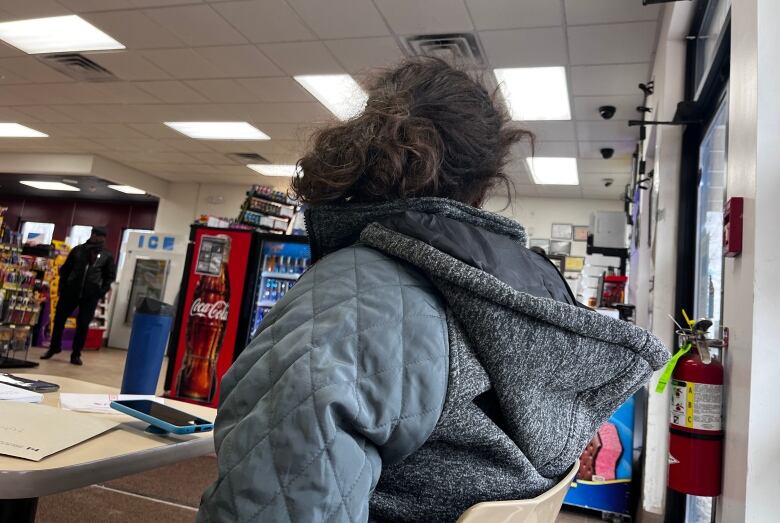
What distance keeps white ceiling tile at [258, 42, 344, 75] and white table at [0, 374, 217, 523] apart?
399 cm

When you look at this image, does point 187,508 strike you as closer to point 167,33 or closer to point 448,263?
point 448,263

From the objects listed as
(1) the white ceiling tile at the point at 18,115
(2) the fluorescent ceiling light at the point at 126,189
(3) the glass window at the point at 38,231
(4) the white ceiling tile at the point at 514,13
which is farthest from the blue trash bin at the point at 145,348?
(3) the glass window at the point at 38,231

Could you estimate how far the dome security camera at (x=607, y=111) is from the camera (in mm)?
5098

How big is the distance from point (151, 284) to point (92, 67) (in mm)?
3671

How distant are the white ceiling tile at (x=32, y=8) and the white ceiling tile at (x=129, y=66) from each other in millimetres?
654

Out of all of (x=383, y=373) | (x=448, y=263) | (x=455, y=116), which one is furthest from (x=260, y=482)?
(x=455, y=116)

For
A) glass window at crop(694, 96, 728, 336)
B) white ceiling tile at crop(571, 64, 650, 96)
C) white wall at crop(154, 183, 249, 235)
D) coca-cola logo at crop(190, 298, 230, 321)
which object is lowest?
coca-cola logo at crop(190, 298, 230, 321)

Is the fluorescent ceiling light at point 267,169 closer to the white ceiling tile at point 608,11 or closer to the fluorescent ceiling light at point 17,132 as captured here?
the fluorescent ceiling light at point 17,132

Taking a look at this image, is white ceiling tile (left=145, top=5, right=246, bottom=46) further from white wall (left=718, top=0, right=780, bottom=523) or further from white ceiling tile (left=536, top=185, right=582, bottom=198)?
white ceiling tile (left=536, top=185, right=582, bottom=198)

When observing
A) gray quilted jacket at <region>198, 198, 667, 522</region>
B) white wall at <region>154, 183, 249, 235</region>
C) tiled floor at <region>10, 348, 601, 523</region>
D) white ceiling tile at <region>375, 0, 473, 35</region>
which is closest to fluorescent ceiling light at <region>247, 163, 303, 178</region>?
white wall at <region>154, 183, 249, 235</region>

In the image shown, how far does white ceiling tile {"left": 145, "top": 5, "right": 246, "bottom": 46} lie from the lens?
4273 mm

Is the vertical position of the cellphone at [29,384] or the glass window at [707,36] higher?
the glass window at [707,36]

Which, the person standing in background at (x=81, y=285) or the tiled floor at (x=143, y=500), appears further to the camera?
the person standing in background at (x=81, y=285)

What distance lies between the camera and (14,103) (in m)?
7.00
